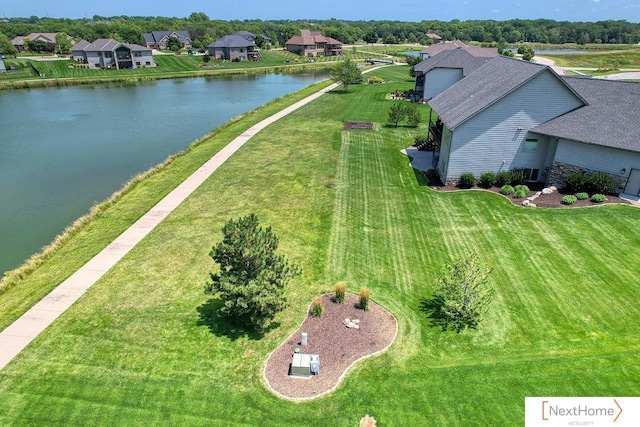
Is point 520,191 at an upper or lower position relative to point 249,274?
lower

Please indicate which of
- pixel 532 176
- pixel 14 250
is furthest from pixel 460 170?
pixel 14 250

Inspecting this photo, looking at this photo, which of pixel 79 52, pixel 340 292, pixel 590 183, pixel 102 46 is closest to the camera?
pixel 340 292

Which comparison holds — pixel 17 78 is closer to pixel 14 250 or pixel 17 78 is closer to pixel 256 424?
pixel 14 250

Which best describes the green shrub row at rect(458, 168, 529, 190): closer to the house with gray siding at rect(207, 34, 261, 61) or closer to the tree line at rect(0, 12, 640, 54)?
the house with gray siding at rect(207, 34, 261, 61)

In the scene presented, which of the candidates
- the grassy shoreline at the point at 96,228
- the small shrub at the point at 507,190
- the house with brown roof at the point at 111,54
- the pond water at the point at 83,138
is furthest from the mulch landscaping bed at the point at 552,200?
the house with brown roof at the point at 111,54

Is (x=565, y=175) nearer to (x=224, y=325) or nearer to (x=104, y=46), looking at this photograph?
(x=224, y=325)

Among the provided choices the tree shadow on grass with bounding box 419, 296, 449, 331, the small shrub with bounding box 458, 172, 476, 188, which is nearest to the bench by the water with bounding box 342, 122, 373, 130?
the small shrub with bounding box 458, 172, 476, 188

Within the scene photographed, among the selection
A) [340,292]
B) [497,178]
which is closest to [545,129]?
[497,178]
